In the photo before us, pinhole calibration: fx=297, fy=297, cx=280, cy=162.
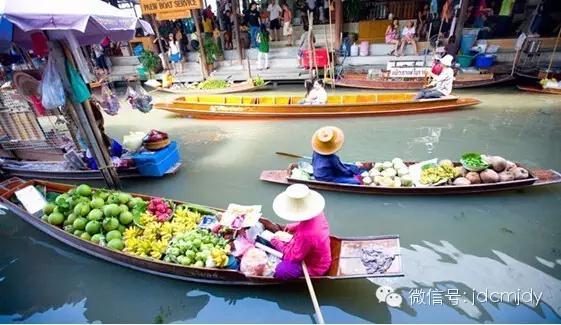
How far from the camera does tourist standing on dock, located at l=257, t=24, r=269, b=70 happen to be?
13.6 metres

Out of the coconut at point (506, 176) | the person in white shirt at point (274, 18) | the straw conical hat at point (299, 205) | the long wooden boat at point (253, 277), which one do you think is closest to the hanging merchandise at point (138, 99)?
the long wooden boat at point (253, 277)

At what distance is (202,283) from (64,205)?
271 cm

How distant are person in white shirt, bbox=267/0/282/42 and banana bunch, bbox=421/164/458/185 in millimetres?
12051

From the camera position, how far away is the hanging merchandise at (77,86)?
5.29m

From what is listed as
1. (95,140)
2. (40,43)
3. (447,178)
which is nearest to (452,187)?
(447,178)

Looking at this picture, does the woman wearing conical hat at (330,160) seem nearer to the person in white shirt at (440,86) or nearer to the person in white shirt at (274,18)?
the person in white shirt at (440,86)

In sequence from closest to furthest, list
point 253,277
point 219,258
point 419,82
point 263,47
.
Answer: point 253,277
point 219,258
point 419,82
point 263,47

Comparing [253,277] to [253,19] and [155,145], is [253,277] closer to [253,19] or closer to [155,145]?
[155,145]

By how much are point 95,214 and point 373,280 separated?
4.22 m

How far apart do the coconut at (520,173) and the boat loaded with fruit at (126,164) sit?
22.7ft

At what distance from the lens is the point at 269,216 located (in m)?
5.55

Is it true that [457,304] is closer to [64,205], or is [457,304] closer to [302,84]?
[64,205]

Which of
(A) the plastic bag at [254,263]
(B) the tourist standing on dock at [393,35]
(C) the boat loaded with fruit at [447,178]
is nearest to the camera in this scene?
(A) the plastic bag at [254,263]

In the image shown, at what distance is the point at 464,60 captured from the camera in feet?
38.8
